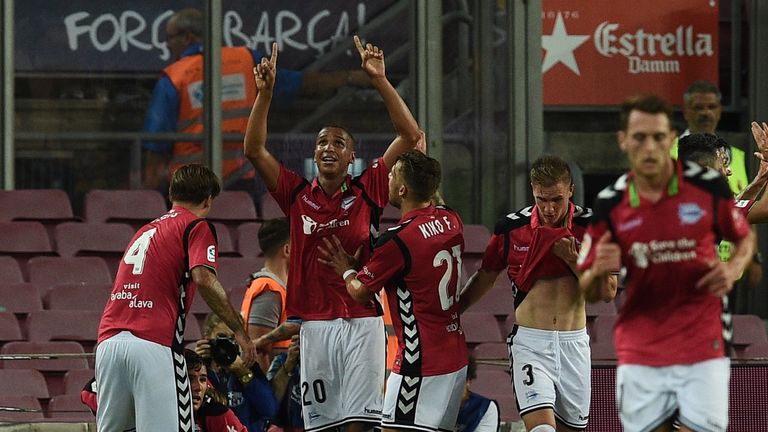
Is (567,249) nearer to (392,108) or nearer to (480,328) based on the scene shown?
(392,108)

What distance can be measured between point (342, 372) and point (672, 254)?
3010 mm

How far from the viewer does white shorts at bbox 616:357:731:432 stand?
7031mm

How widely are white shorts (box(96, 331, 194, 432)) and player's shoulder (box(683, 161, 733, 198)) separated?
3.16 metres

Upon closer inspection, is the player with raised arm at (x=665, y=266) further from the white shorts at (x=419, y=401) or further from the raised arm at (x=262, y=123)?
the raised arm at (x=262, y=123)

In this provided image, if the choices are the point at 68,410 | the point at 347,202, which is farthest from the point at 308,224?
the point at 68,410

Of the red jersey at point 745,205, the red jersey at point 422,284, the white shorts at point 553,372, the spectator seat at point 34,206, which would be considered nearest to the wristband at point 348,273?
the red jersey at point 422,284

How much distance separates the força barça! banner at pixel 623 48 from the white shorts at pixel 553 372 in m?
7.12

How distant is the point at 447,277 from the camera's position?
30.0 ft

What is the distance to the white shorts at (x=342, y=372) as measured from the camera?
9445 mm

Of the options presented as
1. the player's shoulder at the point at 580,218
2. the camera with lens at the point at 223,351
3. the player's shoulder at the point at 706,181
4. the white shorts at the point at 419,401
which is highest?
the player's shoulder at the point at 706,181

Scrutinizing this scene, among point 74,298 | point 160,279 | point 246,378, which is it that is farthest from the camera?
point 74,298

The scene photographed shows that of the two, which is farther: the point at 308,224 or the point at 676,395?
the point at 308,224

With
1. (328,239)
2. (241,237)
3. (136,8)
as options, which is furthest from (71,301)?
(328,239)

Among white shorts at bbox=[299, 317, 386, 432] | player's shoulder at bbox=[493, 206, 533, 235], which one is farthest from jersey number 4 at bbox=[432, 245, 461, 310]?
white shorts at bbox=[299, 317, 386, 432]
